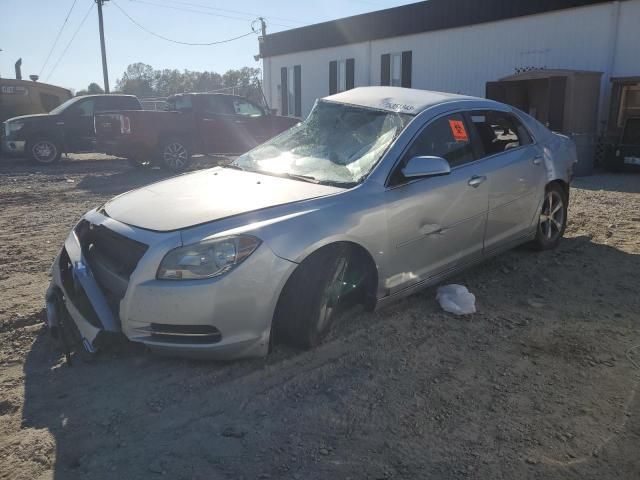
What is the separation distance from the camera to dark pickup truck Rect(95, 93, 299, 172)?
11797 millimetres

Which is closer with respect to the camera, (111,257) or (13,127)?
(111,257)

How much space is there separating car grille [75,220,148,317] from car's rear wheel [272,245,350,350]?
0.86 metres

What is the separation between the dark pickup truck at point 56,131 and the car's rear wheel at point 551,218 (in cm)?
1091

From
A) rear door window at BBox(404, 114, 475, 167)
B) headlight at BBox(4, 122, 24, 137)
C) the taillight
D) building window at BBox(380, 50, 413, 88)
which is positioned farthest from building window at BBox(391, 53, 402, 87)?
rear door window at BBox(404, 114, 475, 167)

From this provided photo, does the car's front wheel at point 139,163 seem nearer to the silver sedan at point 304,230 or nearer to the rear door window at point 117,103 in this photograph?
the rear door window at point 117,103

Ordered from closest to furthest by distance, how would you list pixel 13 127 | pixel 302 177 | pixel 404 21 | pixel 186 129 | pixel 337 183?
pixel 337 183 < pixel 302 177 < pixel 186 129 < pixel 13 127 < pixel 404 21

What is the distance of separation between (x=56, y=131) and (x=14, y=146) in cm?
105

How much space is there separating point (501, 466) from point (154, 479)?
151 centimetres

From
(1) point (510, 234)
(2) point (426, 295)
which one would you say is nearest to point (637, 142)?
(1) point (510, 234)

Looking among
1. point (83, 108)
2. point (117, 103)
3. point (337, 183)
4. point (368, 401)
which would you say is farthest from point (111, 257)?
point (117, 103)

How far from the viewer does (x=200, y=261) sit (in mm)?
2943

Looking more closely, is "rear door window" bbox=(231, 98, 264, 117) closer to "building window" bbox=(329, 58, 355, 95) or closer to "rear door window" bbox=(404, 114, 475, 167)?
"building window" bbox=(329, 58, 355, 95)

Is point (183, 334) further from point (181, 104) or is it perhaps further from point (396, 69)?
point (396, 69)

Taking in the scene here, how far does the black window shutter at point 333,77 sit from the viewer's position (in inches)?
946
